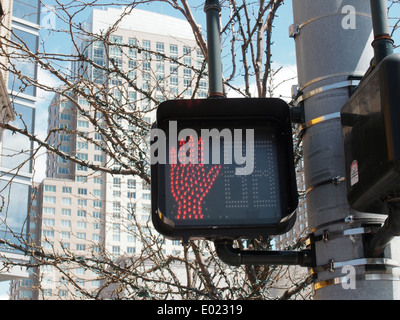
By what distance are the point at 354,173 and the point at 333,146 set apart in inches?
17.8

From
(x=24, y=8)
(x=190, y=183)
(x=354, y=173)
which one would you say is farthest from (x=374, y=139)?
(x=24, y=8)

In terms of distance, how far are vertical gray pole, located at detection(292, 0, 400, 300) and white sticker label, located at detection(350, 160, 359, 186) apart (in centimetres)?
30

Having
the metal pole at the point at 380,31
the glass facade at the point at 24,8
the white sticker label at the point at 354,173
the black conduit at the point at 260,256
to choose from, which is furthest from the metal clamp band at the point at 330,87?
the glass facade at the point at 24,8

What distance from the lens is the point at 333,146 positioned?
2.96m

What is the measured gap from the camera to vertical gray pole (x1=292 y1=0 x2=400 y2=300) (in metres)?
2.67

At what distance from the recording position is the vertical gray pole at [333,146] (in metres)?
2.67

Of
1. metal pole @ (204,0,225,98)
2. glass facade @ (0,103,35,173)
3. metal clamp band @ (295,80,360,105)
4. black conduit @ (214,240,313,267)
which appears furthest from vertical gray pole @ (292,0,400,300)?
glass facade @ (0,103,35,173)

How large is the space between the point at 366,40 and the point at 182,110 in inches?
38.0

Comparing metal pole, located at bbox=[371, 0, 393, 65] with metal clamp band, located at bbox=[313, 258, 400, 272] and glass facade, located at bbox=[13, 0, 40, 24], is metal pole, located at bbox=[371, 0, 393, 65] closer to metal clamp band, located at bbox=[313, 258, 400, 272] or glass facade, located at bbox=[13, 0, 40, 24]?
metal clamp band, located at bbox=[313, 258, 400, 272]

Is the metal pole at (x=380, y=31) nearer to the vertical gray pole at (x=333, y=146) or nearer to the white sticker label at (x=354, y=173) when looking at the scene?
the vertical gray pole at (x=333, y=146)
